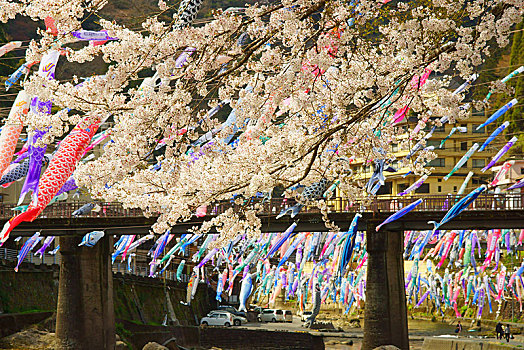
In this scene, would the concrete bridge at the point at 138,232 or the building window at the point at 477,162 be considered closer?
the concrete bridge at the point at 138,232

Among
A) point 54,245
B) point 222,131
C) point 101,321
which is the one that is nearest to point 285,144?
point 222,131

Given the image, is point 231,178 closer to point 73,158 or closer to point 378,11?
point 378,11

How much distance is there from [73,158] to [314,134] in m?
9.39

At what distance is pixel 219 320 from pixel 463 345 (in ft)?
64.6

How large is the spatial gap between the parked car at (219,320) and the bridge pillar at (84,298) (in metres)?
17.0

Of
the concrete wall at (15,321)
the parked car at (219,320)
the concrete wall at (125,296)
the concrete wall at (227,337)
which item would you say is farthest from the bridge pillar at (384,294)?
the parked car at (219,320)

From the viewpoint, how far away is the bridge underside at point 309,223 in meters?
29.9

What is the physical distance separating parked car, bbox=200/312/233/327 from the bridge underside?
718 inches

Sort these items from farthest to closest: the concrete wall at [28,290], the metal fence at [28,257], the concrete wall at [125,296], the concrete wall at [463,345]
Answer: the metal fence at [28,257]
the concrete wall at [125,296]
the concrete wall at [28,290]
the concrete wall at [463,345]

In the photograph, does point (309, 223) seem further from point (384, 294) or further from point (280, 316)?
point (280, 316)

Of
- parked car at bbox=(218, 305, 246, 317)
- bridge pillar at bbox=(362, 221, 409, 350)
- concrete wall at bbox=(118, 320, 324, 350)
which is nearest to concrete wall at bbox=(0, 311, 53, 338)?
concrete wall at bbox=(118, 320, 324, 350)

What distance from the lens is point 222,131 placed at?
32.6ft

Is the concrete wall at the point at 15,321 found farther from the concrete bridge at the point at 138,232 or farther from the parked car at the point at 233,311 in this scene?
the parked car at the point at 233,311

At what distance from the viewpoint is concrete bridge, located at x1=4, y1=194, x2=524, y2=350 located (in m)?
31.0
